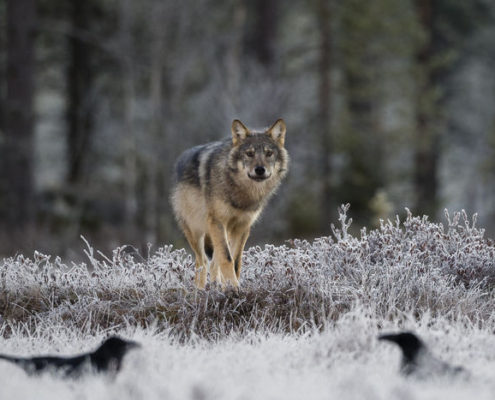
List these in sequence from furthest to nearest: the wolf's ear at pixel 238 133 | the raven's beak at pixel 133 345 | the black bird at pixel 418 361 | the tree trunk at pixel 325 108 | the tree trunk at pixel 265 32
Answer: the tree trunk at pixel 325 108
the tree trunk at pixel 265 32
the wolf's ear at pixel 238 133
the raven's beak at pixel 133 345
the black bird at pixel 418 361

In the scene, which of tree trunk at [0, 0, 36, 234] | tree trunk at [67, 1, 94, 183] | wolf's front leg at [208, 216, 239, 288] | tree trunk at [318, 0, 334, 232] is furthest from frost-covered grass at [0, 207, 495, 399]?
tree trunk at [67, 1, 94, 183]

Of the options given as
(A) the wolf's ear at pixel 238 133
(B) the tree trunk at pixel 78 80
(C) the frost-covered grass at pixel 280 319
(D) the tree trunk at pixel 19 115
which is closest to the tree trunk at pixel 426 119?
(B) the tree trunk at pixel 78 80

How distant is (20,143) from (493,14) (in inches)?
760

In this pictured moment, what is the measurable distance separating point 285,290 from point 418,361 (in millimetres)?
2071

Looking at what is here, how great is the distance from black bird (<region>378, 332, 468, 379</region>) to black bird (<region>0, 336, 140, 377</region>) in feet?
4.94

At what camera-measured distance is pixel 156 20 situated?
16.4 m

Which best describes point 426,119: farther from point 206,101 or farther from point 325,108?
point 206,101

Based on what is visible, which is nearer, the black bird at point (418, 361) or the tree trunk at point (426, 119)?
the black bird at point (418, 361)

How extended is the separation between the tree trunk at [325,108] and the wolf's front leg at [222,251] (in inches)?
571

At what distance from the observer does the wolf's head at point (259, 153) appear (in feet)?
19.4

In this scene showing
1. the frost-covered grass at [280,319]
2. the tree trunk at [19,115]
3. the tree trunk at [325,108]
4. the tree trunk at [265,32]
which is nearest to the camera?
the frost-covered grass at [280,319]

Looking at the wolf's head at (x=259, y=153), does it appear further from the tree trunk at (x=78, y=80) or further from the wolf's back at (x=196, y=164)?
the tree trunk at (x=78, y=80)

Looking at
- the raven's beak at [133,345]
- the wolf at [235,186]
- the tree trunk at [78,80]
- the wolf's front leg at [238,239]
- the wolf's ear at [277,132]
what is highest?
the tree trunk at [78,80]

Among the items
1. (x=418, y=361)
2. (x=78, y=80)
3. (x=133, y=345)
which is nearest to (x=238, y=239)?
(x=133, y=345)
